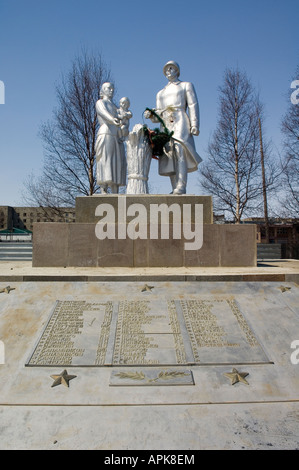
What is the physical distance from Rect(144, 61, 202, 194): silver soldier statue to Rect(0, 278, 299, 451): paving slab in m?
3.44

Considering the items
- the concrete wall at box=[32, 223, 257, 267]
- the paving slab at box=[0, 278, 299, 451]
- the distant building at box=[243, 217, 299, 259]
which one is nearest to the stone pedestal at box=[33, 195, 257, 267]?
the concrete wall at box=[32, 223, 257, 267]

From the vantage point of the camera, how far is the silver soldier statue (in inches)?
295

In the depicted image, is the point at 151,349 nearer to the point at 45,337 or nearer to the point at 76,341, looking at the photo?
the point at 76,341

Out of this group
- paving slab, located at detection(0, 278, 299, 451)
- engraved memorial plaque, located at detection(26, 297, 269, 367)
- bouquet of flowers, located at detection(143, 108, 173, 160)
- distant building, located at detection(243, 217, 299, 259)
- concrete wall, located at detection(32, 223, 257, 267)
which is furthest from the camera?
distant building, located at detection(243, 217, 299, 259)

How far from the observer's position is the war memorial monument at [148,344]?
109 inches

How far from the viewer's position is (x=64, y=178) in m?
17.1

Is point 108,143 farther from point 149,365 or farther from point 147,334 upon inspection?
point 149,365

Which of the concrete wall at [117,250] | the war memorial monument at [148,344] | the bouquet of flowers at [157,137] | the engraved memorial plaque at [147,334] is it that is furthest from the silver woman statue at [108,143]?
the engraved memorial plaque at [147,334]

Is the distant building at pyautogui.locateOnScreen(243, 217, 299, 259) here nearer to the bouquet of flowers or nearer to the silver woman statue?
the bouquet of flowers

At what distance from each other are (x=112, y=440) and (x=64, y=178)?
50.7 feet

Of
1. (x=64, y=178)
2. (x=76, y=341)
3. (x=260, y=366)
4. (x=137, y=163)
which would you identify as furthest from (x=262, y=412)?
(x=64, y=178)

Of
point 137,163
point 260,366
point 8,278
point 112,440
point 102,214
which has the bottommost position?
point 112,440

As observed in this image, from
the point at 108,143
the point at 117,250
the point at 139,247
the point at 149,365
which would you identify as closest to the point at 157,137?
the point at 108,143

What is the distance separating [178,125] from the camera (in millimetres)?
7555
